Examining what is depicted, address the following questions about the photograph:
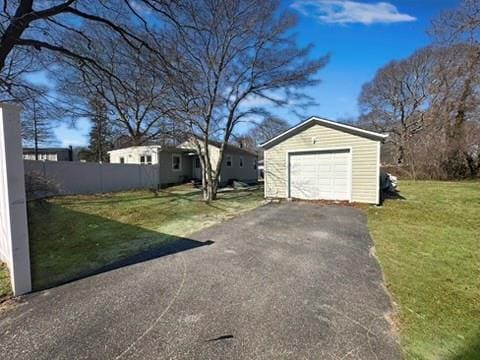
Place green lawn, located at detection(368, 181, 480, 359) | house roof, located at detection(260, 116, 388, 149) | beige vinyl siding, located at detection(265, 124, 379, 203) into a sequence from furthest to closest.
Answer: beige vinyl siding, located at detection(265, 124, 379, 203), house roof, located at detection(260, 116, 388, 149), green lawn, located at detection(368, 181, 480, 359)

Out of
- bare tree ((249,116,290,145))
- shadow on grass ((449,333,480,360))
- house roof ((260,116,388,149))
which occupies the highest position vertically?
bare tree ((249,116,290,145))

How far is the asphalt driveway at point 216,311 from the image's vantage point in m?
2.21

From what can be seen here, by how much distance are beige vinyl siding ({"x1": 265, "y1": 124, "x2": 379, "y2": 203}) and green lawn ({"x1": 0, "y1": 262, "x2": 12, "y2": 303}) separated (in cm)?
968

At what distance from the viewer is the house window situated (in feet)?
62.0

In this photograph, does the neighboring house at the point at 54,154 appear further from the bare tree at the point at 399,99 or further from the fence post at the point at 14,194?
the bare tree at the point at 399,99

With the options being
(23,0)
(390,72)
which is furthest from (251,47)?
(390,72)

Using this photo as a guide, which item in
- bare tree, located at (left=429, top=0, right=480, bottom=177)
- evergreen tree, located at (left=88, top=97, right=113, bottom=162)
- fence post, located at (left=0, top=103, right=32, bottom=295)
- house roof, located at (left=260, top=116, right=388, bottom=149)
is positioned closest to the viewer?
fence post, located at (left=0, top=103, right=32, bottom=295)

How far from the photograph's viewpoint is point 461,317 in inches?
106

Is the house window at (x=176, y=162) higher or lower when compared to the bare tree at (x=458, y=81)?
lower

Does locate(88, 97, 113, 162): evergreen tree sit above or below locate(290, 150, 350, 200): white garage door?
above

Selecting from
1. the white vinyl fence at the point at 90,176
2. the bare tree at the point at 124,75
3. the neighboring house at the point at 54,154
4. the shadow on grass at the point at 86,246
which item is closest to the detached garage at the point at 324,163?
the bare tree at the point at 124,75

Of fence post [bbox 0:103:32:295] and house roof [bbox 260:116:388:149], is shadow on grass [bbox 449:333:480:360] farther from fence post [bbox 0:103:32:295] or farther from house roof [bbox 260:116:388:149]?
house roof [bbox 260:116:388:149]

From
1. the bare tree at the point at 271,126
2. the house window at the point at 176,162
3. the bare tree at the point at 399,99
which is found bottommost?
the house window at the point at 176,162

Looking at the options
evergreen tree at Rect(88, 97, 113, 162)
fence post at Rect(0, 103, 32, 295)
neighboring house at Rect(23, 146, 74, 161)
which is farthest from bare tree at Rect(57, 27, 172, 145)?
neighboring house at Rect(23, 146, 74, 161)
